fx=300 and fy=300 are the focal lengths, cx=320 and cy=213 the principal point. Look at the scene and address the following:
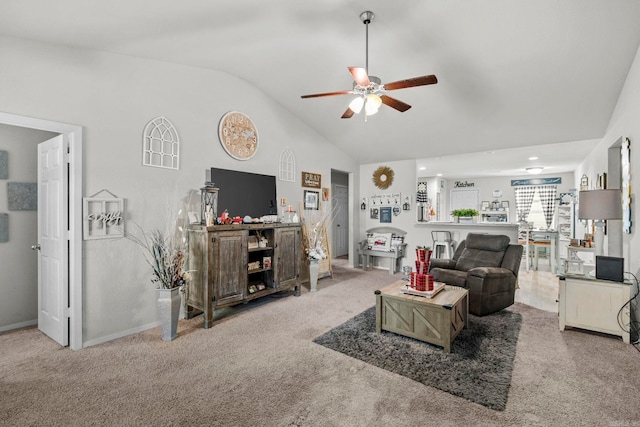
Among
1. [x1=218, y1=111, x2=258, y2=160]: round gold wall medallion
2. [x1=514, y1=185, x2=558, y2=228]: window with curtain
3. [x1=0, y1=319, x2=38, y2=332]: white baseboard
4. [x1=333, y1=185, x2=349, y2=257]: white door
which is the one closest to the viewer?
[x1=0, y1=319, x2=38, y2=332]: white baseboard

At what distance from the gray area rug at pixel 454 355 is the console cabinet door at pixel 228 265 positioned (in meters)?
1.20

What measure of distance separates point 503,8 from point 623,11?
92 cm

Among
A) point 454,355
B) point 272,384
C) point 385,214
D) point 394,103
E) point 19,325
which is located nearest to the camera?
point 272,384

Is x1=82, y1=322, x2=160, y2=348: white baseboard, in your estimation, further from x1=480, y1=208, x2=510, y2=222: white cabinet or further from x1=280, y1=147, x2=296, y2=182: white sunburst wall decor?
x1=480, y1=208, x2=510, y2=222: white cabinet

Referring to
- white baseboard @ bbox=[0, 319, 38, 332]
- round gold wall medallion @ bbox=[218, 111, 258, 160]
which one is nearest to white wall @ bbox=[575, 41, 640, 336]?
round gold wall medallion @ bbox=[218, 111, 258, 160]

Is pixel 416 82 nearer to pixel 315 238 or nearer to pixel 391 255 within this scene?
pixel 315 238

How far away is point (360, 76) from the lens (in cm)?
239

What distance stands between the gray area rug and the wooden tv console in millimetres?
1201

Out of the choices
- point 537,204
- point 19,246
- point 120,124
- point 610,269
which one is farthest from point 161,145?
point 537,204

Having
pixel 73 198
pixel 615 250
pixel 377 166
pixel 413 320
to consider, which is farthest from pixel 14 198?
pixel 615 250

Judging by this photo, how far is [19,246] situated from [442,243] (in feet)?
20.7

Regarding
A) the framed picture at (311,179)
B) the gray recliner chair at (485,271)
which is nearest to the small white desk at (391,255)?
the gray recliner chair at (485,271)

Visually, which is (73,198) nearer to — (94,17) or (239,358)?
(94,17)

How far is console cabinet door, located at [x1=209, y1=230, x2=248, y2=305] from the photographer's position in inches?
130
